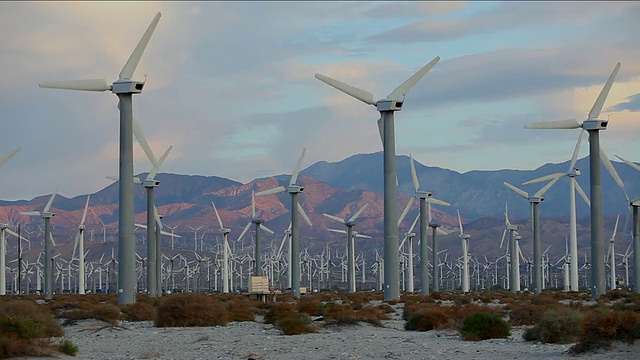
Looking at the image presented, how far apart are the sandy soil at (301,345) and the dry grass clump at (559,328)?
18.5 inches

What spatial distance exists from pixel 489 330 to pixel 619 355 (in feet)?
29.3

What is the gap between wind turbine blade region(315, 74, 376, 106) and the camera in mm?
68625

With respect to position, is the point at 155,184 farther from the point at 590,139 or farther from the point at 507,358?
the point at 507,358

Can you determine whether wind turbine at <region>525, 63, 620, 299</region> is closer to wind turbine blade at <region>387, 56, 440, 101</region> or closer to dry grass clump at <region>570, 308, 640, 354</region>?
wind turbine blade at <region>387, 56, 440, 101</region>

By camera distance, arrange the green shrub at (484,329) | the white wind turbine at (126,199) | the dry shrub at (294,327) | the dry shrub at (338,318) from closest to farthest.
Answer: the green shrub at (484,329), the dry shrub at (294,327), the dry shrub at (338,318), the white wind turbine at (126,199)

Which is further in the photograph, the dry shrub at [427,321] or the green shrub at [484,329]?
the dry shrub at [427,321]

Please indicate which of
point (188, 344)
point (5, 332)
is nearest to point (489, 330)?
point (188, 344)

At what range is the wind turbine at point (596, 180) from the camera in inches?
2702

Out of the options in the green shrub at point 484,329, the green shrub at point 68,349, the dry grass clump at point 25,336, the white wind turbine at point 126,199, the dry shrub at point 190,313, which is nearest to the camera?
the dry grass clump at point 25,336

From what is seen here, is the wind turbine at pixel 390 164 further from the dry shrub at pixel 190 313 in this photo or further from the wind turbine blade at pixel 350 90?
the dry shrub at pixel 190 313

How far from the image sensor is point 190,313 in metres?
44.8

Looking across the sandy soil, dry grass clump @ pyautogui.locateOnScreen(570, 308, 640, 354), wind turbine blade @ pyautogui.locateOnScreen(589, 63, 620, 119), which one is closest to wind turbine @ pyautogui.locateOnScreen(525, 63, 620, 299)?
wind turbine blade @ pyautogui.locateOnScreen(589, 63, 620, 119)

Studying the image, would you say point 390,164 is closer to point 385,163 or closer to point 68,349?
point 385,163

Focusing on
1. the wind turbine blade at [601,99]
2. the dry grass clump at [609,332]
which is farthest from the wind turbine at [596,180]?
the dry grass clump at [609,332]
